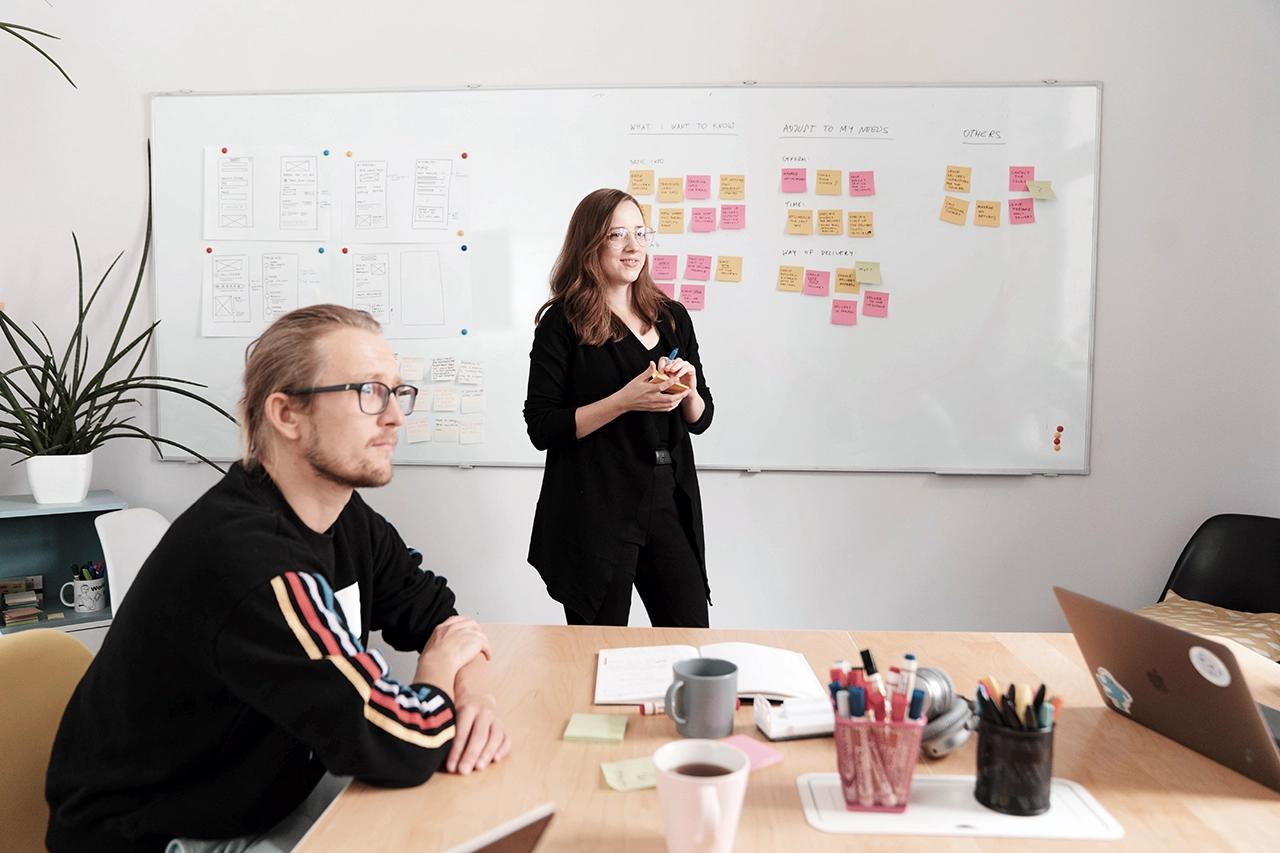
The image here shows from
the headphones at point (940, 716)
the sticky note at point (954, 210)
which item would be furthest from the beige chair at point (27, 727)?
the sticky note at point (954, 210)

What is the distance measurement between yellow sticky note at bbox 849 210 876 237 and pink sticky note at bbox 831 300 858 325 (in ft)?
0.75

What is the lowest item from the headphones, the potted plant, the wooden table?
the wooden table

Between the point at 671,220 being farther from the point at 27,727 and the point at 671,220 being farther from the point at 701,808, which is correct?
the point at 701,808

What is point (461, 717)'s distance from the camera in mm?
1188

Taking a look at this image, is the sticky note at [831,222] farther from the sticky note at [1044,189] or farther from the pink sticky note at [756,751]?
the pink sticky note at [756,751]

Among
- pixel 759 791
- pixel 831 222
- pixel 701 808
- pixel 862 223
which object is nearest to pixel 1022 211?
pixel 862 223

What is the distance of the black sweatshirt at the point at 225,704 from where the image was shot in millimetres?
1095

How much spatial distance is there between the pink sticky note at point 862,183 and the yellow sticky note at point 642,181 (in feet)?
2.19

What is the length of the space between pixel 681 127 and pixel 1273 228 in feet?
6.45

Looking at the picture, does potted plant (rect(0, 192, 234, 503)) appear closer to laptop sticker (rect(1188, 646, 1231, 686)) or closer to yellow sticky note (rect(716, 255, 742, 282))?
yellow sticky note (rect(716, 255, 742, 282))

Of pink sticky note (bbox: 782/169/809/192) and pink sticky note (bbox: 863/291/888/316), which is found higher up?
pink sticky note (bbox: 782/169/809/192)

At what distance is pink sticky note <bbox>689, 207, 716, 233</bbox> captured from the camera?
3266mm

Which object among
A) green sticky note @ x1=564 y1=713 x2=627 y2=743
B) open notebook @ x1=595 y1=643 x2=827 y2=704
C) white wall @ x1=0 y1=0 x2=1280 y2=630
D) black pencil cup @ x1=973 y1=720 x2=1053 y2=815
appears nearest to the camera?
black pencil cup @ x1=973 y1=720 x2=1053 y2=815

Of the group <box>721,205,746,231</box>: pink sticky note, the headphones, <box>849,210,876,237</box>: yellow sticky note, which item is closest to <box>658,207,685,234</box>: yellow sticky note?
<box>721,205,746,231</box>: pink sticky note
